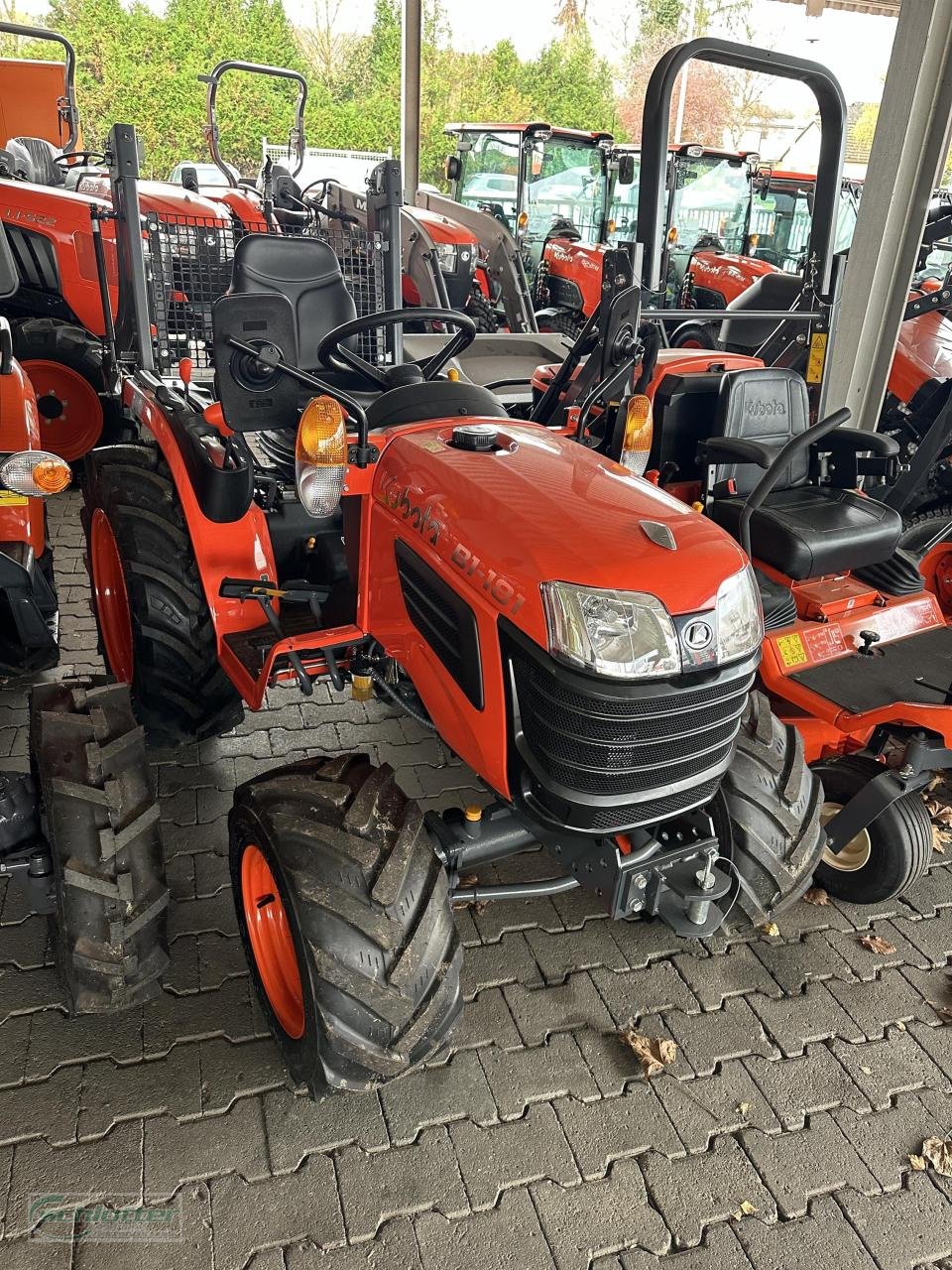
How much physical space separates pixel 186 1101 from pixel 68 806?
24.8 inches

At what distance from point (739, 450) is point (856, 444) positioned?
22.3 inches

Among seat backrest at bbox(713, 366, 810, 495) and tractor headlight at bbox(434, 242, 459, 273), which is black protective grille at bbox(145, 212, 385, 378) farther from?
tractor headlight at bbox(434, 242, 459, 273)

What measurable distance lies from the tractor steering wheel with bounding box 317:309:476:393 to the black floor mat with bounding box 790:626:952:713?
4.73 feet

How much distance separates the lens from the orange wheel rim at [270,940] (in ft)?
6.56

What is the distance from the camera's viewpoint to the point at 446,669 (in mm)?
1896

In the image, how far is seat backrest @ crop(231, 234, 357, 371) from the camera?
3.28m

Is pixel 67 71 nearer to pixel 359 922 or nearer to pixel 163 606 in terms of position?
pixel 163 606

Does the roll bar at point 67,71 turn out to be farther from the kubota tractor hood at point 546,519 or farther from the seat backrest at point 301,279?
the kubota tractor hood at point 546,519

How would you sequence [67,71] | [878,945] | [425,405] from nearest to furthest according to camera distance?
[425,405]
[878,945]
[67,71]

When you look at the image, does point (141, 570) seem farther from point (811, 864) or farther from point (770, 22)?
point (770, 22)

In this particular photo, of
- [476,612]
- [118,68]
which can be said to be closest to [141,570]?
[476,612]

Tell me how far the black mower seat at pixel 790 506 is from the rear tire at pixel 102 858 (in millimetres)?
2069

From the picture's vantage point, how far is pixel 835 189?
12.8 feet

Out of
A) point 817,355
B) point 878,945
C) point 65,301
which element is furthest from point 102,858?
point 65,301
